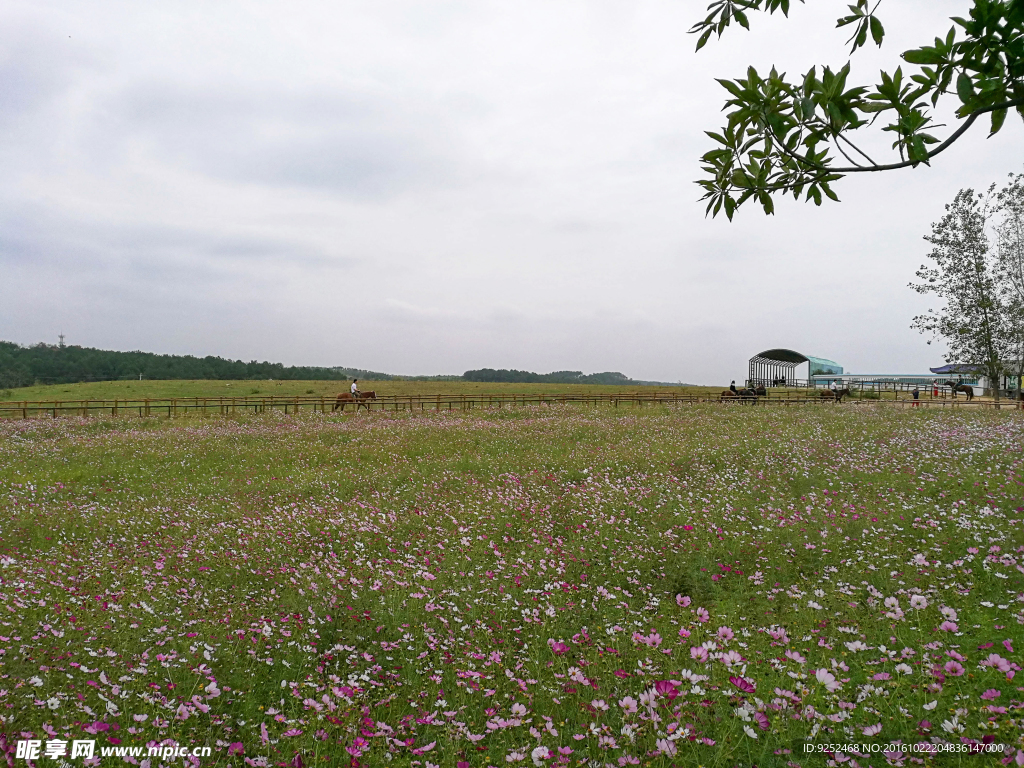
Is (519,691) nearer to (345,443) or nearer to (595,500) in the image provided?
(595,500)

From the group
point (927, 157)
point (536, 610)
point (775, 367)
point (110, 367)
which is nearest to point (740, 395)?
point (775, 367)

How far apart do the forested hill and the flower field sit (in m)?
118

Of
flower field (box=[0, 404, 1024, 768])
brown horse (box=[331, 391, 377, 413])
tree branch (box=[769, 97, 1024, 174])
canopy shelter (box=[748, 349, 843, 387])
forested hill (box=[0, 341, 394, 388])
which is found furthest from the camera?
forested hill (box=[0, 341, 394, 388])

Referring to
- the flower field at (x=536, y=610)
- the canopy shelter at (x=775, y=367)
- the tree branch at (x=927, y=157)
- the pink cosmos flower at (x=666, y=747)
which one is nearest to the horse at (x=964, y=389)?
the canopy shelter at (x=775, y=367)

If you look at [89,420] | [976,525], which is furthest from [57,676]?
[89,420]

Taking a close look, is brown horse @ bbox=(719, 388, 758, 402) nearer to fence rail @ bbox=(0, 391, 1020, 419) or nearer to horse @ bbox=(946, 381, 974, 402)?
fence rail @ bbox=(0, 391, 1020, 419)

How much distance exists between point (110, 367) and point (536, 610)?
5555 inches

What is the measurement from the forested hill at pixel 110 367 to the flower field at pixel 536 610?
11824 centimetres

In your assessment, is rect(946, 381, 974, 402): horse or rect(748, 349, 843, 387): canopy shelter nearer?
rect(946, 381, 974, 402): horse

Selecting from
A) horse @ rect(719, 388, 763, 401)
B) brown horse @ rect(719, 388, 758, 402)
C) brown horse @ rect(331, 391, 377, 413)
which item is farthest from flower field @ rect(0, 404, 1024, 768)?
horse @ rect(719, 388, 763, 401)

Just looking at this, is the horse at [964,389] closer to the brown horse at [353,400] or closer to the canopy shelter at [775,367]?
the canopy shelter at [775,367]

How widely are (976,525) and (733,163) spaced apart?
7865mm

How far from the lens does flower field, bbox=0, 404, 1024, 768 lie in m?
3.91

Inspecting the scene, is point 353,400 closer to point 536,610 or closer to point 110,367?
point 536,610
